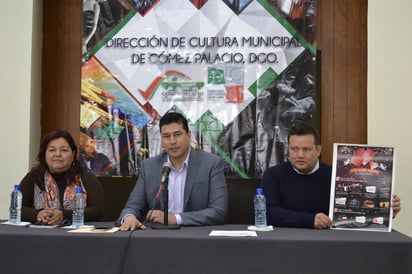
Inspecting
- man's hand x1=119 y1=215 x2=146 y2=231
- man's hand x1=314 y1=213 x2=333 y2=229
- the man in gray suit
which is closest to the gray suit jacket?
the man in gray suit

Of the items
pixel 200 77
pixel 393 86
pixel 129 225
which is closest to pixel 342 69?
pixel 393 86

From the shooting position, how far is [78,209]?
2.79 meters

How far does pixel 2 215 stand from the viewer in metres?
4.14

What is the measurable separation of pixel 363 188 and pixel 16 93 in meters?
2.98

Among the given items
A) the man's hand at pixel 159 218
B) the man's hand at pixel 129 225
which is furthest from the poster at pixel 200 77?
the man's hand at pixel 129 225

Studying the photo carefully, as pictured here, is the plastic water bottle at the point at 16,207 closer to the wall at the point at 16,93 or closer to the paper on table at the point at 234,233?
the paper on table at the point at 234,233

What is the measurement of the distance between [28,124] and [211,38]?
5.61 ft

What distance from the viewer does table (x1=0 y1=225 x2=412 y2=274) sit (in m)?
2.11

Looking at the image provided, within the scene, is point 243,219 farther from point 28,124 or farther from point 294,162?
point 28,124

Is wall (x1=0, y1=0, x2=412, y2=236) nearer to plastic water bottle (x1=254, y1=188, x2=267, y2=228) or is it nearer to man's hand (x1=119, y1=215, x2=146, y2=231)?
plastic water bottle (x1=254, y1=188, x2=267, y2=228)

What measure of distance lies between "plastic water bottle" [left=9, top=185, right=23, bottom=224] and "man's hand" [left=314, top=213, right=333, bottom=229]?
5.31ft

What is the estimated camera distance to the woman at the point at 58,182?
10.1 ft

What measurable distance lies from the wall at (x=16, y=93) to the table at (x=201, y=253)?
6.56 feet

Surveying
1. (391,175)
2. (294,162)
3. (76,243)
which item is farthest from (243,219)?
(76,243)
